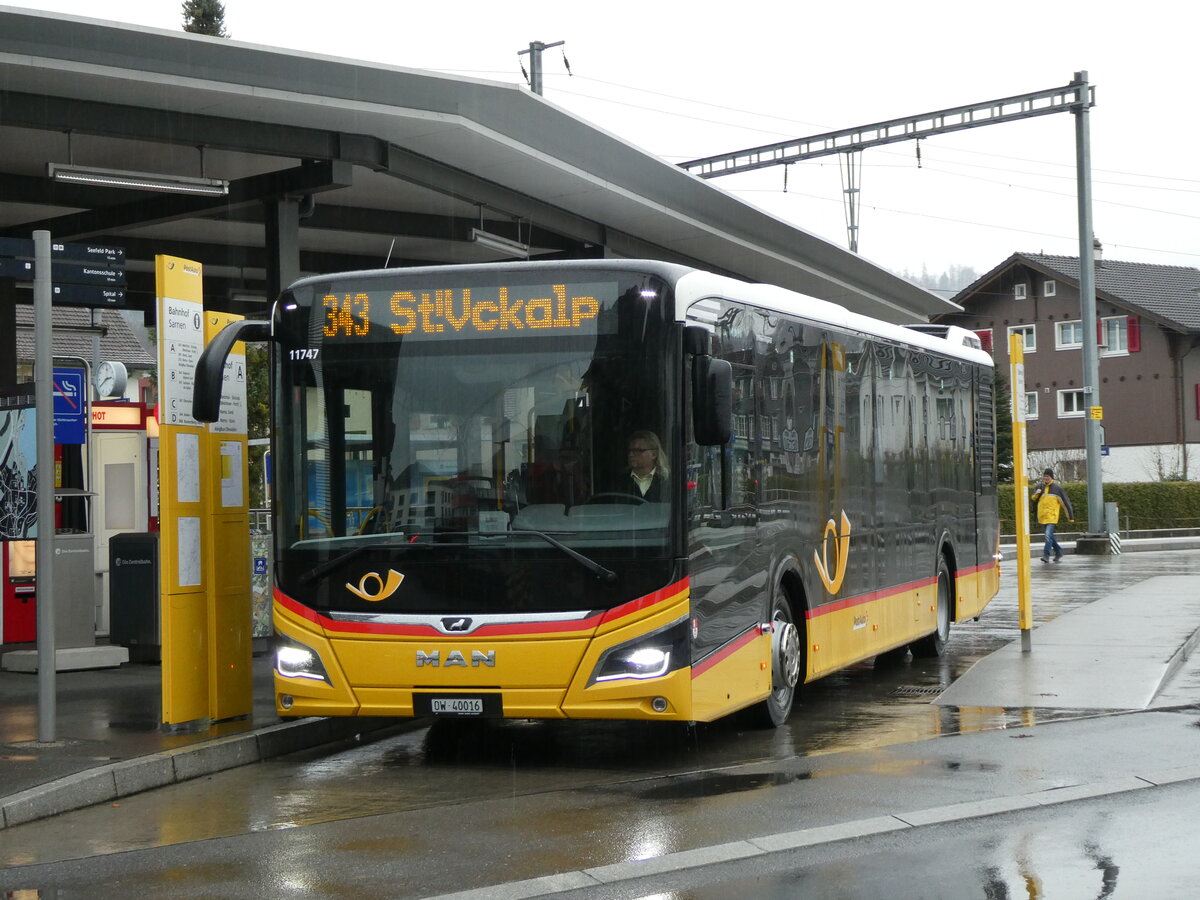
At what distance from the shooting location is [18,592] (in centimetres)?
1567

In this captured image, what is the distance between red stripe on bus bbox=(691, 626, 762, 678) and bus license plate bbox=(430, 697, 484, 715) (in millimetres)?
1200

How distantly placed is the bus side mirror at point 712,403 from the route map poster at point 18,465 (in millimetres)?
4809

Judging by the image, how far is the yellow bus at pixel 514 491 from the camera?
353 inches

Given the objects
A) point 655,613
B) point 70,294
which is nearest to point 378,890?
point 655,613

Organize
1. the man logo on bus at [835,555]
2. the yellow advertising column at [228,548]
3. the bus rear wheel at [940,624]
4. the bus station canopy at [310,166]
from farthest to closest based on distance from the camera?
the bus rear wheel at [940,624]
the bus station canopy at [310,166]
the man logo on bus at [835,555]
the yellow advertising column at [228,548]

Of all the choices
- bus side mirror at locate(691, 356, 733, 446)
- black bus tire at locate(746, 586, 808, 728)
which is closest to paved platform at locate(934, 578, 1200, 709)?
black bus tire at locate(746, 586, 808, 728)

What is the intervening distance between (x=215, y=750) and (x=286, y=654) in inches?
27.8

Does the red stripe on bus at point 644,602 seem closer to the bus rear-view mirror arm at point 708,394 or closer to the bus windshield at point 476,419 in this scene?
the bus windshield at point 476,419

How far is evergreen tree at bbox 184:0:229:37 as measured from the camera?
236ft

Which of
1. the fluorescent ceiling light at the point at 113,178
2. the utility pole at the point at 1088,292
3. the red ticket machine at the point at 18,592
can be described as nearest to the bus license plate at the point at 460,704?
the fluorescent ceiling light at the point at 113,178

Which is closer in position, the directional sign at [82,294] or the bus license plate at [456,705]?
the bus license plate at [456,705]

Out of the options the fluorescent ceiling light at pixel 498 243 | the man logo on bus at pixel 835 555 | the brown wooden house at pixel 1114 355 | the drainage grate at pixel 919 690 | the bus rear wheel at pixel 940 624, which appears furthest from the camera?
the brown wooden house at pixel 1114 355

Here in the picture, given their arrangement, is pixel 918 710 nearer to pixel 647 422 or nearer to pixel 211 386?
pixel 647 422

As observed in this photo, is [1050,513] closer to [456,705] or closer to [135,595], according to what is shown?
[135,595]
